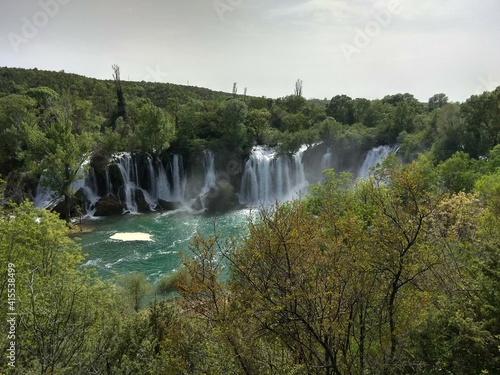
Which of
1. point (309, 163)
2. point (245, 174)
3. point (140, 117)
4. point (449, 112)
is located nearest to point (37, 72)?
point (140, 117)

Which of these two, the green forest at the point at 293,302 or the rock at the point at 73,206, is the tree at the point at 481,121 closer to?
the green forest at the point at 293,302

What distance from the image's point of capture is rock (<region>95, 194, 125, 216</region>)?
3516 centimetres

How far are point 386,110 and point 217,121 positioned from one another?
25.4 m

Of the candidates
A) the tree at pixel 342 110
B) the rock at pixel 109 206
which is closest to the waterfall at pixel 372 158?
the tree at pixel 342 110

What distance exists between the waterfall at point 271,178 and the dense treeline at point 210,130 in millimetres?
2127

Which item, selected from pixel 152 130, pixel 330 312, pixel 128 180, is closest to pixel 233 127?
pixel 152 130

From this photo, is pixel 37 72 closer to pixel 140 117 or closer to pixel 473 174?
pixel 140 117

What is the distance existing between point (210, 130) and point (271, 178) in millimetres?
10155

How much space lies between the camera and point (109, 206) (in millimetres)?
35406

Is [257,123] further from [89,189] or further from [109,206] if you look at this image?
[89,189]

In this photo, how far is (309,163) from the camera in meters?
41.1

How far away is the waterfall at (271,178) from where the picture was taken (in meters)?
39.9

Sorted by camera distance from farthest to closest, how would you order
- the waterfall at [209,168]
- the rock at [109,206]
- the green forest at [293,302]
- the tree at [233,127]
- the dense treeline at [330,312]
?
the tree at [233,127]
the waterfall at [209,168]
the rock at [109,206]
the green forest at [293,302]
the dense treeline at [330,312]

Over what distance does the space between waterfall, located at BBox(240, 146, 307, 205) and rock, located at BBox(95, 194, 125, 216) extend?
1337 cm
